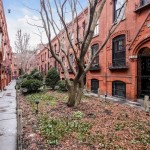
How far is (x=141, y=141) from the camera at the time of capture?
5953 millimetres

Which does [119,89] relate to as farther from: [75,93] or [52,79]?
[52,79]

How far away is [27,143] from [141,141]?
3521 millimetres

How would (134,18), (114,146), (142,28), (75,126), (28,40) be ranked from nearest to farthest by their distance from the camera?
(114,146) < (75,126) < (142,28) < (134,18) < (28,40)

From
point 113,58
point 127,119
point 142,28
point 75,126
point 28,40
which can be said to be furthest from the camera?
point 28,40

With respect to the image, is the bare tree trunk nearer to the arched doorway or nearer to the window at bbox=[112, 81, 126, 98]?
the arched doorway

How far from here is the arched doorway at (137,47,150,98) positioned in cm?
1297

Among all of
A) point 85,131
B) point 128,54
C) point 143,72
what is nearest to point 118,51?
point 128,54

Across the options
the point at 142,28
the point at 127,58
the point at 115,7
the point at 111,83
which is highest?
the point at 115,7

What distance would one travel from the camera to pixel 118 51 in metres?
15.1

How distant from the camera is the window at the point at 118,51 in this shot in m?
14.6

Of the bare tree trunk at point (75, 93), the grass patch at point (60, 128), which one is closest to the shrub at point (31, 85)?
the bare tree trunk at point (75, 93)

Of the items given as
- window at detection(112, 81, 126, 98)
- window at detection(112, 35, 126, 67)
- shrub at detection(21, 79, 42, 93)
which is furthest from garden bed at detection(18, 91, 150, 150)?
shrub at detection(21, 79, 42, 93)

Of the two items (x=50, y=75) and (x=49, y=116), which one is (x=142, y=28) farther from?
(x=50, y=75)

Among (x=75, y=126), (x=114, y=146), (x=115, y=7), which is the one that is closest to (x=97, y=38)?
(x=115, y=7)
